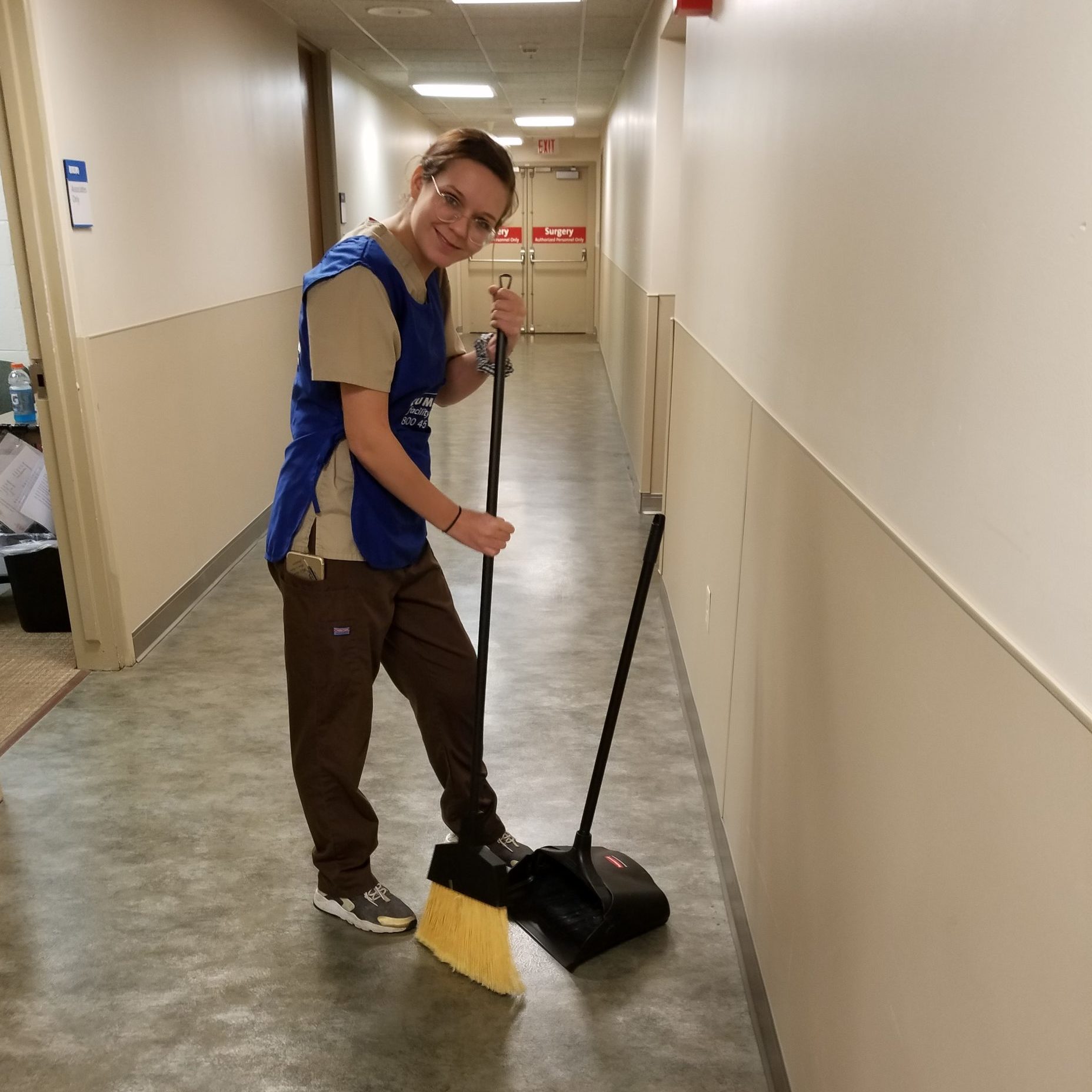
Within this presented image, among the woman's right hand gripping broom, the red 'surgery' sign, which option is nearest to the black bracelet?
the woman's right hand gripping broom

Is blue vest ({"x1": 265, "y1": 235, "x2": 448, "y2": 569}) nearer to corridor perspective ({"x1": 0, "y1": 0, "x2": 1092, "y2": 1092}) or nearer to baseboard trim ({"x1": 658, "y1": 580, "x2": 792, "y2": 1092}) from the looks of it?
corridor perspective ({"x1": 0, "y1": 0, "x2": 1092, "y2": 1092})

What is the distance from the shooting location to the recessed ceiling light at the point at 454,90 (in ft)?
26.4

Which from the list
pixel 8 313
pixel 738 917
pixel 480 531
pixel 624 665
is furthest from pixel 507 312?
pixel 8 313

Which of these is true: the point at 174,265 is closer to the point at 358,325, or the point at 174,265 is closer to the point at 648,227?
the point at 648,227

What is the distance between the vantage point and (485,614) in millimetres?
1890

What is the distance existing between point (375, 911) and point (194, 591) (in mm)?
2170

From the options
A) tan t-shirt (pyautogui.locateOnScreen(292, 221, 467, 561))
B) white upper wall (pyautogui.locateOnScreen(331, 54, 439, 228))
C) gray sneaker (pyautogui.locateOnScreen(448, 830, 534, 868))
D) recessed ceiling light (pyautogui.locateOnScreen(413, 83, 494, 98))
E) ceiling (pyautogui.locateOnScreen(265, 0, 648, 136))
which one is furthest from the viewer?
recessed ceiling light (pyautogui.locateOnScreen(413, 83, 494, 98))

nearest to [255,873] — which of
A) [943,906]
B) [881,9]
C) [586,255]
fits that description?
[943,906]

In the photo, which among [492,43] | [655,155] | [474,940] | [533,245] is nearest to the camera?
[474,940]

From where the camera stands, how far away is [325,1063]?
1744 millimetres

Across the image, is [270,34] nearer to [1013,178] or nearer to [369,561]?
[369,561]

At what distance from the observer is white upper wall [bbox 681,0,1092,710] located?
0.77m

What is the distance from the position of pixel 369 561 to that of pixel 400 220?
0.63 meters

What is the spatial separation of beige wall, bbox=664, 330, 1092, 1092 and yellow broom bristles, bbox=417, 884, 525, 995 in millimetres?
479
